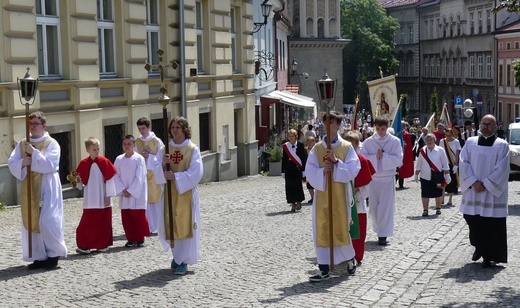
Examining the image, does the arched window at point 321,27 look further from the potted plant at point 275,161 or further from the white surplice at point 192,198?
the white surplice at point 192,198

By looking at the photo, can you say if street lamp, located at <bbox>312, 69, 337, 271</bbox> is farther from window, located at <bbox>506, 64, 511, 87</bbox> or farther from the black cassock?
window, located at <bbox>506, 64, 511, 87</bbox>

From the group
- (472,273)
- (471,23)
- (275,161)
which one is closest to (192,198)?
(472,273)

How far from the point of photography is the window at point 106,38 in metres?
21.5

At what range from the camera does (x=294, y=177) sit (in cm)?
1956

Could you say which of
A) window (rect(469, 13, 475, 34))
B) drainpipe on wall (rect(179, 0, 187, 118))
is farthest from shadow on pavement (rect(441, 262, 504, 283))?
window (rect(469, 13, 475, 34))

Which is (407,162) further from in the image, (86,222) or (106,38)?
(86,222)

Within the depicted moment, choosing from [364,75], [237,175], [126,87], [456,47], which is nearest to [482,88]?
[456,47]

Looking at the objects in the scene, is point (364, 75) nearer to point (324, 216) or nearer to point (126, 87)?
point (126, 87)

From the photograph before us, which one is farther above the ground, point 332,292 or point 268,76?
point 268,76

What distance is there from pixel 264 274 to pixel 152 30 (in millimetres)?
13588

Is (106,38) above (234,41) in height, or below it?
below

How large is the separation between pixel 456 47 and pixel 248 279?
77.4 m

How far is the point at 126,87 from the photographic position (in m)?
22.2

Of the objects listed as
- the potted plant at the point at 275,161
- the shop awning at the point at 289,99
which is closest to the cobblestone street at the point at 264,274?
the potted plant at the point at 275,161
